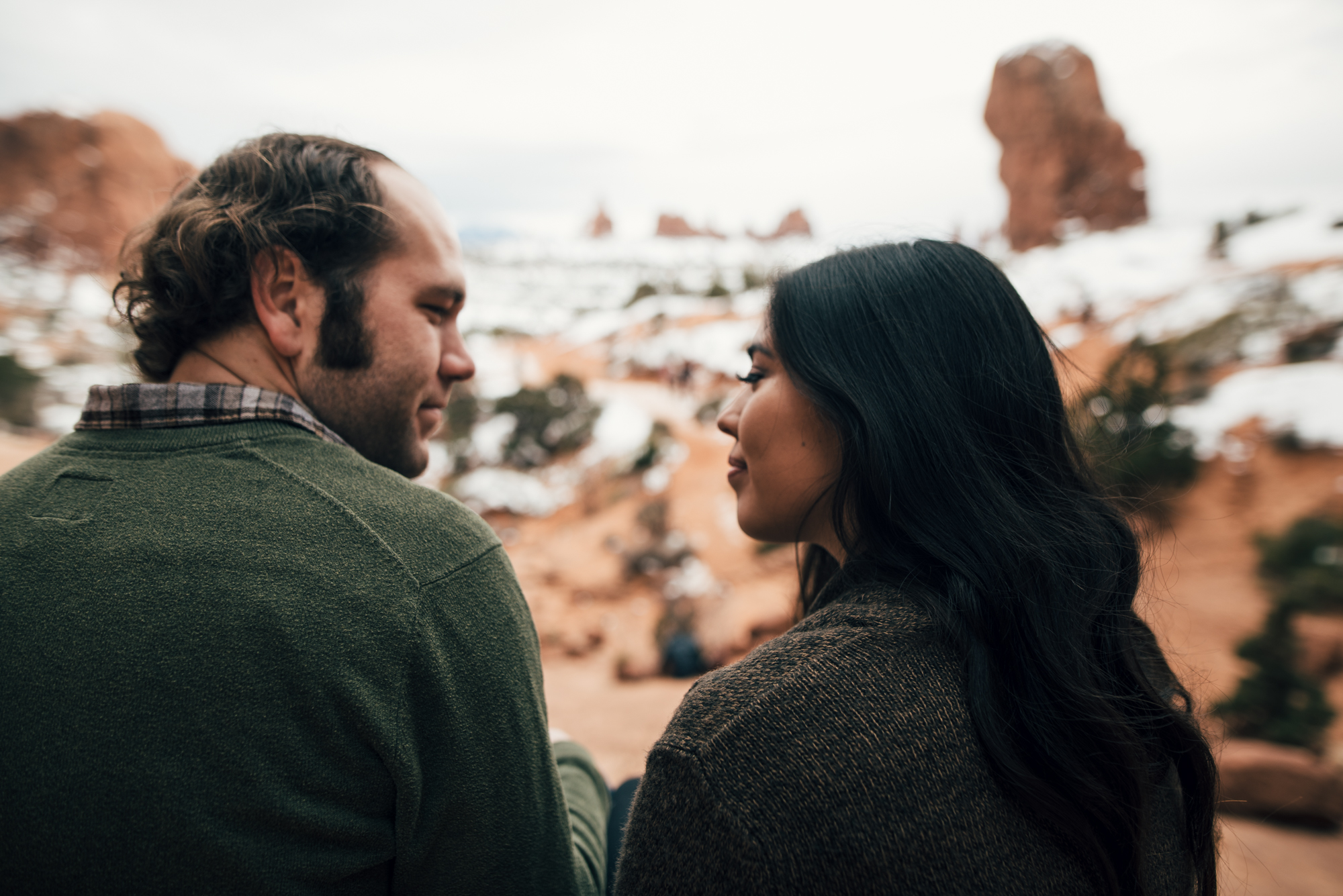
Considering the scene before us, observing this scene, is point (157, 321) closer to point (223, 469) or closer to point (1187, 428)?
point (223, 469)

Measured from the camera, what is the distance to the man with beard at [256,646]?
3.18ft

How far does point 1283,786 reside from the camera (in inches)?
170

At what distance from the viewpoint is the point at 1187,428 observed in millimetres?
10250

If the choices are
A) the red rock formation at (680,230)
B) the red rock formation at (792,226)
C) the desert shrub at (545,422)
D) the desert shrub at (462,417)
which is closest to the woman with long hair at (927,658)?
the desert shrub at (545,422)

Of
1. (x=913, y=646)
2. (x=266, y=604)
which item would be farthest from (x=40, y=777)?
(x=913, y=646)

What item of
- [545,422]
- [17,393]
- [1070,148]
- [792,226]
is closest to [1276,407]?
[545,422]

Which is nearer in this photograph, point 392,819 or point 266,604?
point 266,604

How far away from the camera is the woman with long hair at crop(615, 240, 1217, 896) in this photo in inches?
34.5

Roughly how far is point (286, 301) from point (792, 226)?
83.3 m

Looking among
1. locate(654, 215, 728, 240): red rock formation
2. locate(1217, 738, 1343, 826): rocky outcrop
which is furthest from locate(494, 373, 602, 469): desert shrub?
locate(654, 215, 728, 240): red rock formation

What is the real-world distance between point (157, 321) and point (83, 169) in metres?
37.3

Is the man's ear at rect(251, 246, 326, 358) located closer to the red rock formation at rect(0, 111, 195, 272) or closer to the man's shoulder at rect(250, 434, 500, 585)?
the man's shoulder at rect(250, 434, 500, 585)

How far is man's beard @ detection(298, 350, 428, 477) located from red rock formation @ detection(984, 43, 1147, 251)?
117ft

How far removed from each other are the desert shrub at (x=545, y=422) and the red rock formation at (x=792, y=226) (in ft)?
219
